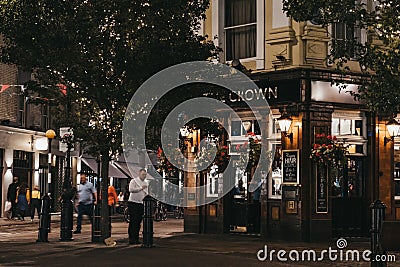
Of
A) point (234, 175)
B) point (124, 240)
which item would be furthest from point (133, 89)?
point (234, 175)

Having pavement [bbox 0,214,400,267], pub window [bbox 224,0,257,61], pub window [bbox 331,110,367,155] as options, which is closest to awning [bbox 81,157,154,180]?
pub window [bbox 224,0,257,61]

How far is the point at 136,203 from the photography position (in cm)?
2019

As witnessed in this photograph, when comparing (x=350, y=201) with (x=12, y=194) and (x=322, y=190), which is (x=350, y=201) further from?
(x=12, y=194)

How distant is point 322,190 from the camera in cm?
2331

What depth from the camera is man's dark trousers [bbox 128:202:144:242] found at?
20.2 metres

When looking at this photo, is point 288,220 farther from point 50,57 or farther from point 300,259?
point 50,57

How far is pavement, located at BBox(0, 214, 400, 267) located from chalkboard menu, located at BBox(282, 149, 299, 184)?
1844mm

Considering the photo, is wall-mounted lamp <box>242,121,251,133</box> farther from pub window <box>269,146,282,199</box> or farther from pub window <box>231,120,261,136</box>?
pub window <box>269,146,282,199</box>

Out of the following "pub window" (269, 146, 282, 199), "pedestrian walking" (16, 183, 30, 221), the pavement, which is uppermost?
"pub window" (269, 146, 282, 199)

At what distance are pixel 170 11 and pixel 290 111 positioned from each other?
15.8 ft

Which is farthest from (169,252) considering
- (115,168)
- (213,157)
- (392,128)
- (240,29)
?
(115,168)

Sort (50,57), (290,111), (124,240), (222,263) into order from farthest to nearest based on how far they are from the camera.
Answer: (290,111)
(124,240)
(50,57)
(222,263)

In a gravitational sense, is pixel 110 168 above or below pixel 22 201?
above

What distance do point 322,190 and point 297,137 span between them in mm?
1587
